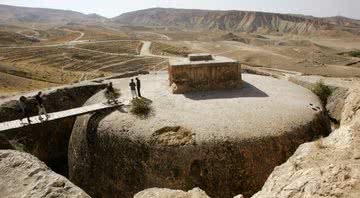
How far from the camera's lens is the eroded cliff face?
3.99m

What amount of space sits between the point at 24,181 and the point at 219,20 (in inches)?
5897

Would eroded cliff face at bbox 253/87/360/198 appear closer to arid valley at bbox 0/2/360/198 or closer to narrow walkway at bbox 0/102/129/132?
arid valley at bbox 0/2/360/198

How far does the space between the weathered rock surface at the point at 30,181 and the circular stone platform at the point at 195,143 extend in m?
4.16

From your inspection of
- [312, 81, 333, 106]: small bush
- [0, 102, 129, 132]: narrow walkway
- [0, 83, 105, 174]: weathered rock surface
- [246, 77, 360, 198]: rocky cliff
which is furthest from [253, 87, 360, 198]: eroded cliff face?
[0, 83, 105, 174]: weathered rock surface

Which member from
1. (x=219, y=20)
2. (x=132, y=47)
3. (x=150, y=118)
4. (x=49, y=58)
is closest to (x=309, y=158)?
(x=150, y=118)

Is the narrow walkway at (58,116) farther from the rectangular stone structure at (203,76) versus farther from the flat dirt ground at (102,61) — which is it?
the flat dirt ground at (102,61)

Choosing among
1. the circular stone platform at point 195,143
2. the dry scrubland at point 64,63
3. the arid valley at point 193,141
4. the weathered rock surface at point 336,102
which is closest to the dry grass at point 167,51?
the dry scrubland at point 64,63

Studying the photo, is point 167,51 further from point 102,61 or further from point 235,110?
point 235,110

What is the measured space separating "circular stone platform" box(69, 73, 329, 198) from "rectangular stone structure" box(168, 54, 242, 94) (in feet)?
5.13

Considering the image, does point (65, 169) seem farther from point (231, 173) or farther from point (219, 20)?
point (219, 20)

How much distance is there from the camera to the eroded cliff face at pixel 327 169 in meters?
3.99

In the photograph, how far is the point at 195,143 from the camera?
947 cm

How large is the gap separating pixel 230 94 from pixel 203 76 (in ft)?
5.29

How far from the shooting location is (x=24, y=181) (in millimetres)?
5645
